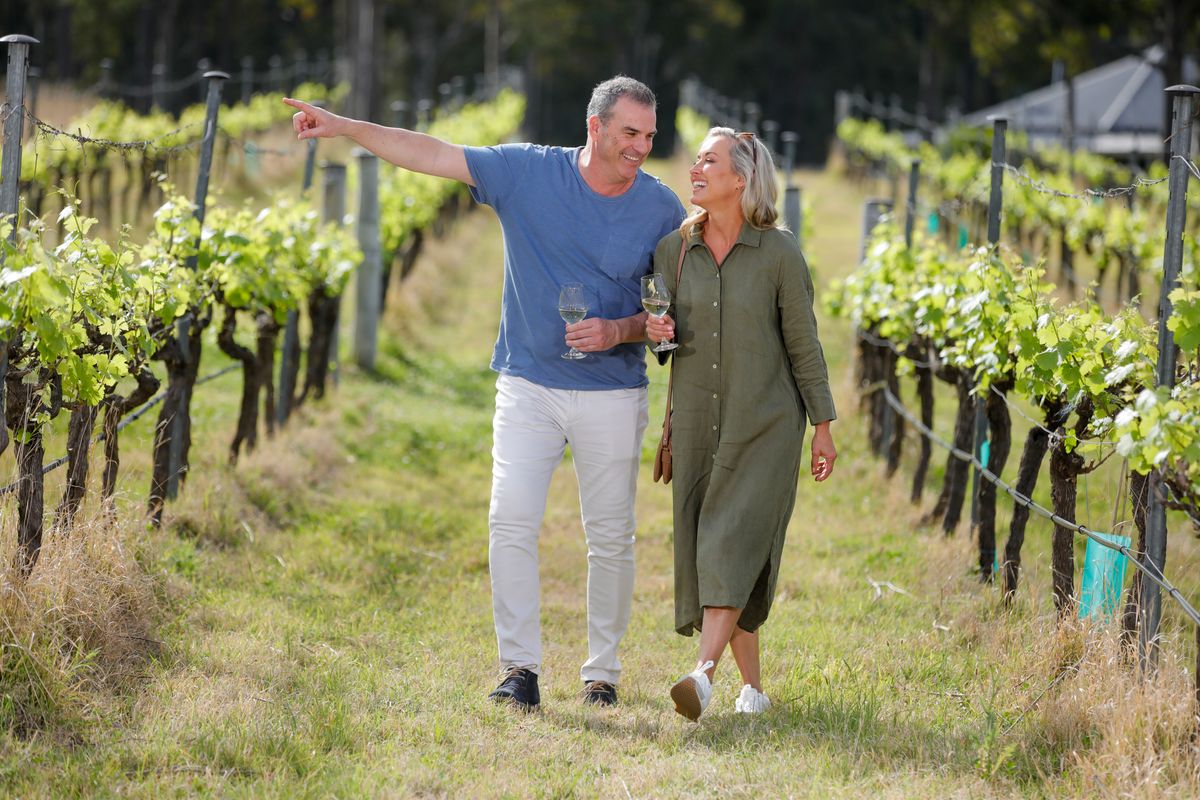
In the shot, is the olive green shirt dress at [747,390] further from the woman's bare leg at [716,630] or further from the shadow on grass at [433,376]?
the shadow on grass at [433,376]

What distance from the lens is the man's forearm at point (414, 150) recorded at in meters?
4.50

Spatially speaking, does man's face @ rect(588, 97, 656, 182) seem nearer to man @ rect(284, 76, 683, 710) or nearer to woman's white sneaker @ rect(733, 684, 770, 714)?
man @ rect(284, 76, 683, 710)

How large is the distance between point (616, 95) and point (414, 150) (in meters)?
0.66

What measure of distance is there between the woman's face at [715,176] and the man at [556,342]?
0.89ft

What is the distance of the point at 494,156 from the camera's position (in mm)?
4531

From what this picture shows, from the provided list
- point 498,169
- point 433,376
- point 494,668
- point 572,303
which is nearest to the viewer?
point 572,303

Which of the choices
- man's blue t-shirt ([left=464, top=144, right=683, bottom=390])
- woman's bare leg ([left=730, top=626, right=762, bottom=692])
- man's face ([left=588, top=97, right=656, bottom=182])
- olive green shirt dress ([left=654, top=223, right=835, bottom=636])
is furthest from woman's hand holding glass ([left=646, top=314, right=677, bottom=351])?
woman's bare leg ([left=730, top=626, right=762, bottom=692])

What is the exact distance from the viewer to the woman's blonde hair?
4.18 m

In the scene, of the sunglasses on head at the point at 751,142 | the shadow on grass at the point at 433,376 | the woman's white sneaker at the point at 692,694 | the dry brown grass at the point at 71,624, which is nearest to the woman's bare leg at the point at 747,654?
the woman's white sneaker at the point at 692,694

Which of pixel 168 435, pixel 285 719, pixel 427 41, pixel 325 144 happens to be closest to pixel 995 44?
pixel 325 144

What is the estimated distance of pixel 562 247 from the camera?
4.48m

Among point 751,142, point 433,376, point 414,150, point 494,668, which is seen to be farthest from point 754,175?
point 433,376

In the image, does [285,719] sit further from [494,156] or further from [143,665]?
[494,156]

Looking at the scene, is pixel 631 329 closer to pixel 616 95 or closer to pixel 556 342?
pixel 556 342
